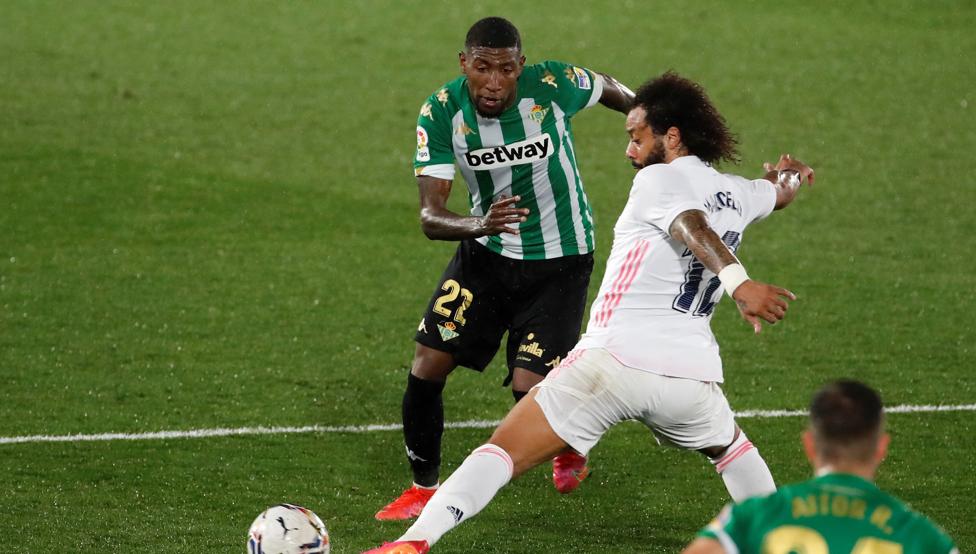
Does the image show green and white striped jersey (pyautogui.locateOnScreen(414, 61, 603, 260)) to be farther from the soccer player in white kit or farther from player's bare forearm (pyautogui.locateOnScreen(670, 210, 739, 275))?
player's bare forearm (pyautogui.locateOnScreen(670, 210, 739, 275))

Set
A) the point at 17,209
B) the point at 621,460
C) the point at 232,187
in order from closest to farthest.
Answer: the point at 621,460, the point at 17,209, the point at 232,187

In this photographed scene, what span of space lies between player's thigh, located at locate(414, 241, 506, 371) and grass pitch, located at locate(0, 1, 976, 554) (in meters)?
0.75

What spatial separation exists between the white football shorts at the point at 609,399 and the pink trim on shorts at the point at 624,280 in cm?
15

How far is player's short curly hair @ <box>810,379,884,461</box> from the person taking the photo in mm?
3400

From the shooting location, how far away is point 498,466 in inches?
195

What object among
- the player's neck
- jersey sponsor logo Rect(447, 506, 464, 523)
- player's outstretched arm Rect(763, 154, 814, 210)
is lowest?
jersey sponsor logo Rect(447, 506, 464, 523)

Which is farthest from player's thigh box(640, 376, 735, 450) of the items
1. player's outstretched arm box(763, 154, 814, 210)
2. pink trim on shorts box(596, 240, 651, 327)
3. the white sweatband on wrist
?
player's outstretched arm box(763, 154, 814, 210)

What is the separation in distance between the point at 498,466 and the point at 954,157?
962 cm

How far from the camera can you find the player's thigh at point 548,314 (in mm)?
6266

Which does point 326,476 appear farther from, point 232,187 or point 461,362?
point 232,187

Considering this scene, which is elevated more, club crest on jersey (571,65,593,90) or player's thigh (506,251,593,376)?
club crest on jersey (571,65,593,90)

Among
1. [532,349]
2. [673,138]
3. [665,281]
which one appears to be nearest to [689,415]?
[665,281]

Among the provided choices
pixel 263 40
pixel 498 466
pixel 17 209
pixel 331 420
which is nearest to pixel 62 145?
pixel 17 209

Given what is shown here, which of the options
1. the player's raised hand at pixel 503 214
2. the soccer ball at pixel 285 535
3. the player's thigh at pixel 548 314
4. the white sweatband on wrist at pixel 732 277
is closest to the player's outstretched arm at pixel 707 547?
the white sweatband on wrist at pixel 732 277
